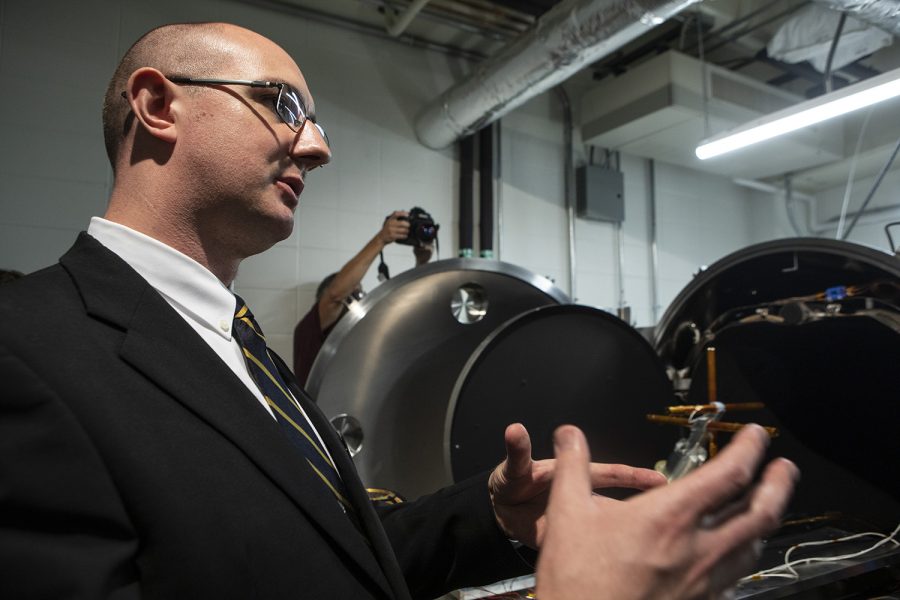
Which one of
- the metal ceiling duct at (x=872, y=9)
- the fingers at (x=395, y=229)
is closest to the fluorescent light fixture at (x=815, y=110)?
the metal ceiling duct at (x=872, y=9)

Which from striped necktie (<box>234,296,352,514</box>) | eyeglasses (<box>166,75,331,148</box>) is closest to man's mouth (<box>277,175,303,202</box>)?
eyeglasses (<box>166,75,331,148</box>)

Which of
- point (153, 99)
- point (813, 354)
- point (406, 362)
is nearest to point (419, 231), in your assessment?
point (406, 362)

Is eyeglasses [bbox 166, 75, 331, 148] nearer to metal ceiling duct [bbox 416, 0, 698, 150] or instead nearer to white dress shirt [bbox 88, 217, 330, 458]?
A: white dress shirt [bbox 88, 217, 330, 458]

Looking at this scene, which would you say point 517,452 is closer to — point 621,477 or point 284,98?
point 621,477

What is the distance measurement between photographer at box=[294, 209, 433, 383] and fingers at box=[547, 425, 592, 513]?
62.7 inches

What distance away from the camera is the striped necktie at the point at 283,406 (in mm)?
677

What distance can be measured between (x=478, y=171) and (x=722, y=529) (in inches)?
115

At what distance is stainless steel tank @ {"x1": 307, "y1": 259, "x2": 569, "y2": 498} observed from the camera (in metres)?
1.46

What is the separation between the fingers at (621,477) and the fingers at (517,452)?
78 mm

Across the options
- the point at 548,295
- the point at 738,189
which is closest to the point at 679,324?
the point at 548,295

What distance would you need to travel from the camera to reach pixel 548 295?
167cm

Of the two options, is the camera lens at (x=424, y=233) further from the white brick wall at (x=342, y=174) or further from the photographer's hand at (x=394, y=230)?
the white brick wall at (x=342, y=174)

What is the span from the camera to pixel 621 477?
2.23 feet

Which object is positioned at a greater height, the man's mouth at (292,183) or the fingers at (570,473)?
the man's mouth at (292,183)
